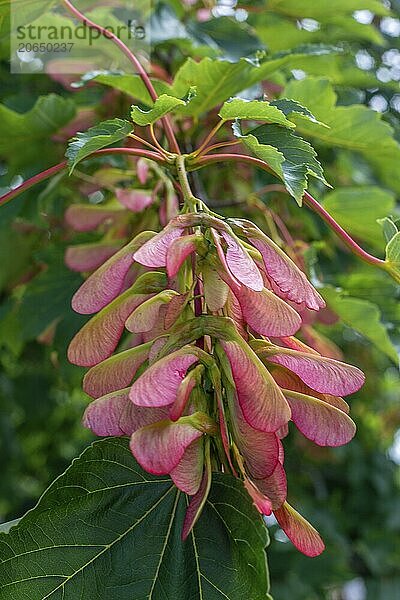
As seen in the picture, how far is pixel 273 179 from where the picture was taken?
1297 millimetres

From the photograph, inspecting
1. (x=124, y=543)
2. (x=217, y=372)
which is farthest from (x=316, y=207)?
(x=124, y=543)

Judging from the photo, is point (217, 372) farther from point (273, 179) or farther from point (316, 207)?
point (273, 179)

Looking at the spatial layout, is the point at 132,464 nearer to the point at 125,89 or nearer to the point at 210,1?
the point at 125,89

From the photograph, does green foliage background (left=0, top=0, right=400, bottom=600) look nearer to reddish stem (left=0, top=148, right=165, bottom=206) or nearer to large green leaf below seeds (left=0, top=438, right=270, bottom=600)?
reddish stem (left=0, top=148, right=165, bottom=206)

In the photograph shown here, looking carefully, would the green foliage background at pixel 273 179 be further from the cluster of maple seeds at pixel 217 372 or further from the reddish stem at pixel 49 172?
the cluster of maple seeds at pixel 217 372

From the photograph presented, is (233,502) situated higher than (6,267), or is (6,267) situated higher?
(233,502)

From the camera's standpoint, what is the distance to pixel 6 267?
1396 mm

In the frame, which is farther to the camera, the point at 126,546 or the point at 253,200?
the point at 253,200

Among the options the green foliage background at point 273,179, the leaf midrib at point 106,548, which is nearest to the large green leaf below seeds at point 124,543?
the leaf midrib at point 106,548

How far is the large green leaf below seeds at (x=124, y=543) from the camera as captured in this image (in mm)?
589

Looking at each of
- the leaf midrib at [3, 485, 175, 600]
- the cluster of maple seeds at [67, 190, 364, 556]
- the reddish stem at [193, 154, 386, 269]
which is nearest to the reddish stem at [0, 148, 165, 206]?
the reddish stem at [193, 154, 386, 269]

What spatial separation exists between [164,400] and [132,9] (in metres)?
0.95

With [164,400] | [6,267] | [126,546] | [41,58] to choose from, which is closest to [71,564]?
[126,546]

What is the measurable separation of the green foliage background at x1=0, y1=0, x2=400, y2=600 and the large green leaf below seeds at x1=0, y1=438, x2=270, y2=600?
0.41 meters
